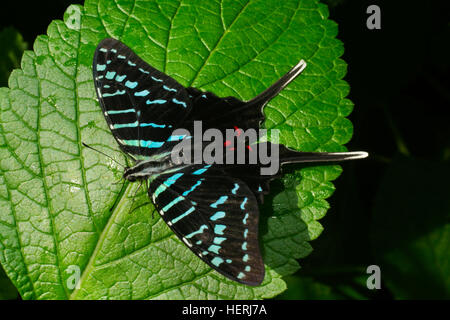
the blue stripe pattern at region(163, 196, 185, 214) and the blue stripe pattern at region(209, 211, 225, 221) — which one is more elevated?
the blue stripe pattern at region(163, 196, 185, 214)

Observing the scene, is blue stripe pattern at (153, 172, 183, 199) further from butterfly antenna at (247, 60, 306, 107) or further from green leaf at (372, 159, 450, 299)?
green leaf at (372, 159, 450, 299)

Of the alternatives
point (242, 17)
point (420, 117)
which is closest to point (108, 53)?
point (242, 17)

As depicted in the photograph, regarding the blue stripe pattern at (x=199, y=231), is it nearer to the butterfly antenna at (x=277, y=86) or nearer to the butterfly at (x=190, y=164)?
the butterfly at (x=190, y=164)

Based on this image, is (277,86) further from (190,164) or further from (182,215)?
(182,215)

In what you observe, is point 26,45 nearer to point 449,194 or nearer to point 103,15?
point 103,15

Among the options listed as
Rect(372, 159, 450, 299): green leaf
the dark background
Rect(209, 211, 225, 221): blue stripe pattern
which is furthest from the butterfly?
Rect(372, 159, 450, 299): green leaf

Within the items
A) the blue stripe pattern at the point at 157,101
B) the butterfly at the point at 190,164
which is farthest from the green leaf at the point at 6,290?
the blue stripe pattern at the point at 157,101

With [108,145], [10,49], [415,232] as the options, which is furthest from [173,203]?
[415,232]
